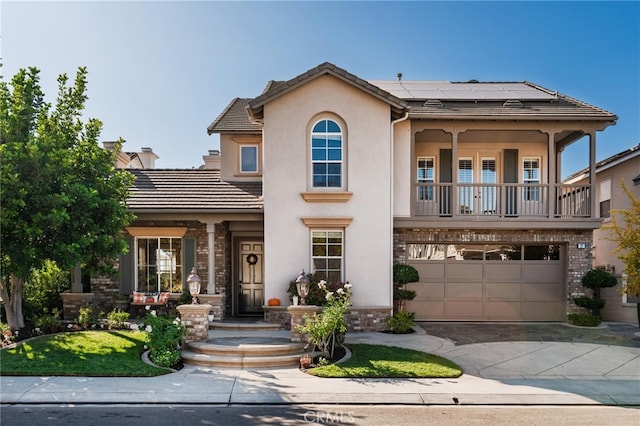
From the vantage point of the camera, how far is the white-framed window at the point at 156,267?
43.9 feet

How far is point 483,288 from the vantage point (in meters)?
13.7

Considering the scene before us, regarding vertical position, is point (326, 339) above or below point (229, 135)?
below

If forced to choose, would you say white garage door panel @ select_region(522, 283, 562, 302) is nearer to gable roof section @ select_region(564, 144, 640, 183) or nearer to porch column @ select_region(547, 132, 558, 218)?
porch column @ select_region(547, 132, 558, 218)

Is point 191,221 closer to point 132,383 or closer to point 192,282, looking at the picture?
point 192,282

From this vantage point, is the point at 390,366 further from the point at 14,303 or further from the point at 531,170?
the point at 531,170

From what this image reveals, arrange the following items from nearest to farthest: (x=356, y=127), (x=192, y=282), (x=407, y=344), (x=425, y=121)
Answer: (x=192, y=282) < (x=407, y=344) < (x=356, y=127) < (x=425, y=121)

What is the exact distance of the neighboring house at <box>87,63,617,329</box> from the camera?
1224 centimetres

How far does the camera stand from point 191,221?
44.3ft

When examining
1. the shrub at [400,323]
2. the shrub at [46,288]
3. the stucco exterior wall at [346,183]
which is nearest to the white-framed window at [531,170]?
the stucco exterior wall at [346,183]

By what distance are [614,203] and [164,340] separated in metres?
17.5

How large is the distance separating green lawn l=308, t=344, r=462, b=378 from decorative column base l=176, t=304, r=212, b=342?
124 inches

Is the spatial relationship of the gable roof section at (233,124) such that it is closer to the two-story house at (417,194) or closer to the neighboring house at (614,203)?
the two-story house at (417,194)

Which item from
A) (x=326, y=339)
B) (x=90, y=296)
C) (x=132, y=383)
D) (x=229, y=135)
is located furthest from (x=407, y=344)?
(x=90, y=296)

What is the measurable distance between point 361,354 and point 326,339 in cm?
92
